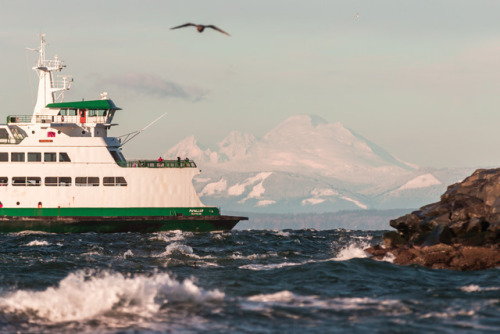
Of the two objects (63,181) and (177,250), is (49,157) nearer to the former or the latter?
(63,181)

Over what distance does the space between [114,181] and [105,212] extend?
228cm

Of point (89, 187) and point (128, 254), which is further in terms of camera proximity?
point (89, 187)

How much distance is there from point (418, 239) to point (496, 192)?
176 inches

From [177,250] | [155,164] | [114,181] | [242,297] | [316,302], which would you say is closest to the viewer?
[316,302]

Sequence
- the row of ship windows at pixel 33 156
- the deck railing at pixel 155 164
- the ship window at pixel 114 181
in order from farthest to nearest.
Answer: the deck railing at pixel 155 164 < the ship window at pixel 114 181 < the row of ship windows at pixel 33 156

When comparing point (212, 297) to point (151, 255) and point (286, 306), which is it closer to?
point (286, 306)

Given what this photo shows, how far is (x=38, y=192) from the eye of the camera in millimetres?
54688

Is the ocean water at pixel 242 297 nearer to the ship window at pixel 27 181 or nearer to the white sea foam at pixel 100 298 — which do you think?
the white sea foam at pixel 100 298

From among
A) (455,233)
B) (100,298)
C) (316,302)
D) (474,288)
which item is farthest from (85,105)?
(474,288)

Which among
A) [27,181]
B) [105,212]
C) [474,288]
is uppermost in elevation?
[27,181]

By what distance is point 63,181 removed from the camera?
5503cm

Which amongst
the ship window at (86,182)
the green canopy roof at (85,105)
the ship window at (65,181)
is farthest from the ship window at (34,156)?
the green canopy roof at (85,105)

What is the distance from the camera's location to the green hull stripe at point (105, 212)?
177 ft

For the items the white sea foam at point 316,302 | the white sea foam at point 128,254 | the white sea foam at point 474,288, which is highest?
the white sea foam at point 128,254
